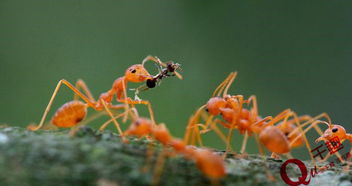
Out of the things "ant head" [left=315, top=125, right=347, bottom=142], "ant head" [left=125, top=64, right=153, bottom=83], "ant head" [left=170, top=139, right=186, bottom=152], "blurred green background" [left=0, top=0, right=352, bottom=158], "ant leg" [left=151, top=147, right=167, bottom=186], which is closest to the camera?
"ant leg" [left=151, top=147, right=167, bottom=186]

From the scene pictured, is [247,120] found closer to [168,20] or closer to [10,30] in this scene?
[168,20]

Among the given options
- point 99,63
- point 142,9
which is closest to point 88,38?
point 99,63

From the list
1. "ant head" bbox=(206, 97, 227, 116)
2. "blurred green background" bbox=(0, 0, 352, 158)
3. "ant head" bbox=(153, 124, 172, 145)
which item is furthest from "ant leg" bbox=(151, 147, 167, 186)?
"blurred green background" bbox=(0, 0, 352, 158)

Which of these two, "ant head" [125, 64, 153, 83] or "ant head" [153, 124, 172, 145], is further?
"ant head" [125, 64, 153, 83]

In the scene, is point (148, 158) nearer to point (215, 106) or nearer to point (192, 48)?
point (215, 106)

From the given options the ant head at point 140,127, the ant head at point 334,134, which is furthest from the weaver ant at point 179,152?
the ant head at point 334,134

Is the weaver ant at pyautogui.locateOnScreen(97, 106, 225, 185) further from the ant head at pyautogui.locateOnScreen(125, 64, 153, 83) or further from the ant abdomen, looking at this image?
the ant head at pyautogui.locateOnScreen(125, 64, 153, 83)
